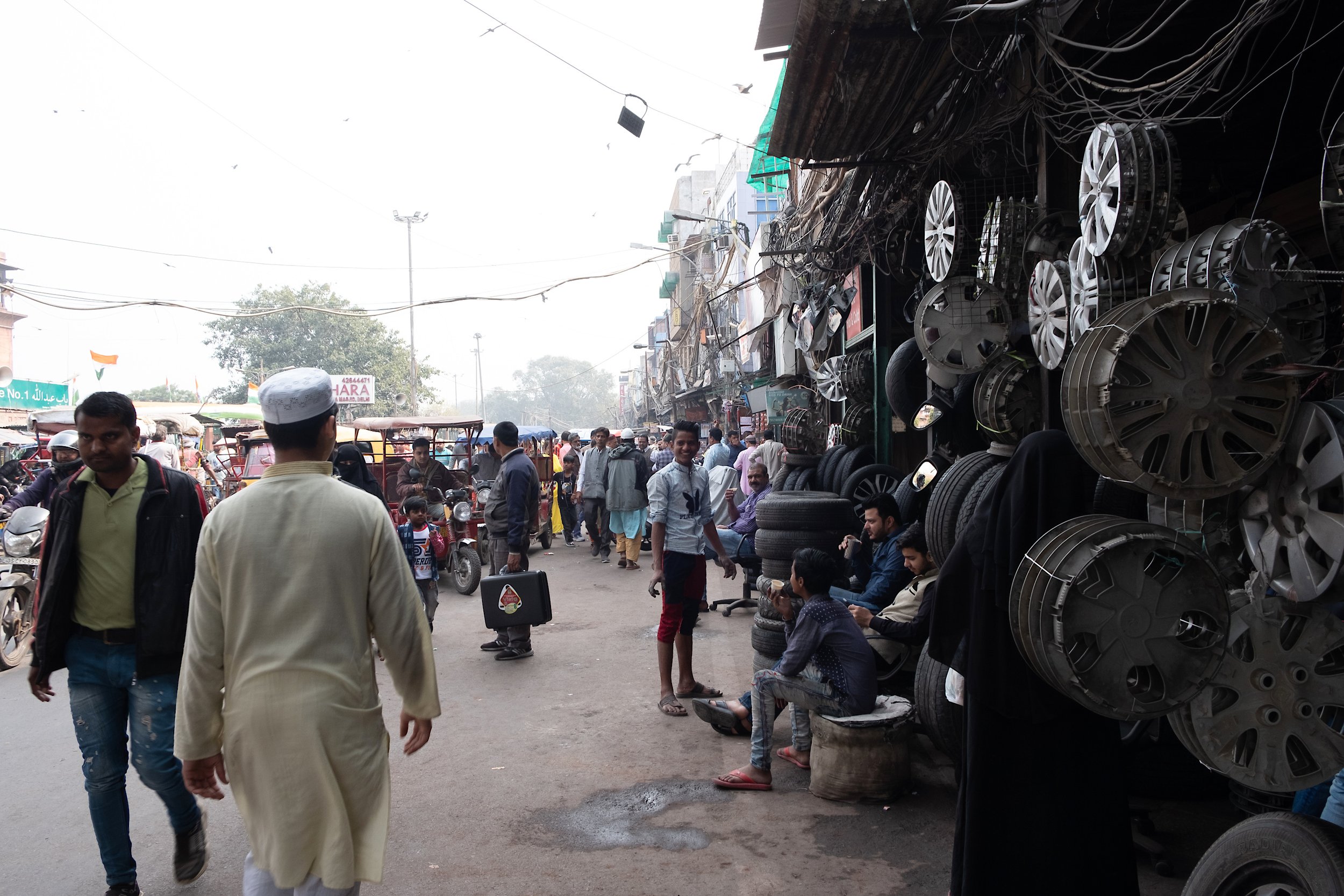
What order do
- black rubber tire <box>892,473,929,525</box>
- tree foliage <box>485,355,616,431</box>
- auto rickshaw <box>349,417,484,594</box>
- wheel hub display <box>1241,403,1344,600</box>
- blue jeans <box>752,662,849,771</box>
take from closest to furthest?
wheel hub display <box>1241,403,1344,600</box>, blue jeans <box>752,662,849,771</box>, black rubber tire <box>892,473,929,525</box>, auto rickshaw <box>349,417,484,594</box>, tree foliage <box>485,355,616,431</box>

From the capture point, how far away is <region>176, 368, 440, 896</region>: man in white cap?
2.45m

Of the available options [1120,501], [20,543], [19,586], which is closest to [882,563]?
[1120,501]

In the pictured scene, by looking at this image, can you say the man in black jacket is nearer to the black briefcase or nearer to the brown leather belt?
the brown leather belt

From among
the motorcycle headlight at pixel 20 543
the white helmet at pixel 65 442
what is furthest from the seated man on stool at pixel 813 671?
the motorcycle headlight at pixel 20 543

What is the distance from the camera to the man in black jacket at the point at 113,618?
363cm

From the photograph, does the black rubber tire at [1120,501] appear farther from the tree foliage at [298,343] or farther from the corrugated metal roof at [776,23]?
the tree foliage at [298,343]

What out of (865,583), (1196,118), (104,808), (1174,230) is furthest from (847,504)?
(104,808)

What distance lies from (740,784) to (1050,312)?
127 inches

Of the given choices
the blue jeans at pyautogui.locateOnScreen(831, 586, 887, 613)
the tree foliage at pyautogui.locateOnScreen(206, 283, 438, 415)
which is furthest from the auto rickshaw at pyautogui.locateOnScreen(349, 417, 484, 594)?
the tree foliage at pyautogui.locateOnScreen(206, 283, 438, 415)

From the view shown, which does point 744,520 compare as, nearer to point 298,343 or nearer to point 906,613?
point 906,613

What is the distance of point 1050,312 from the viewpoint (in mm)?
5301

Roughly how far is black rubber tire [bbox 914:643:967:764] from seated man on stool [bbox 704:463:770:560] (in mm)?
3430

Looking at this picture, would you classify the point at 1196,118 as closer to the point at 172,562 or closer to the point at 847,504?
the point at 847,504

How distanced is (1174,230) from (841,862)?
11.0 feet
